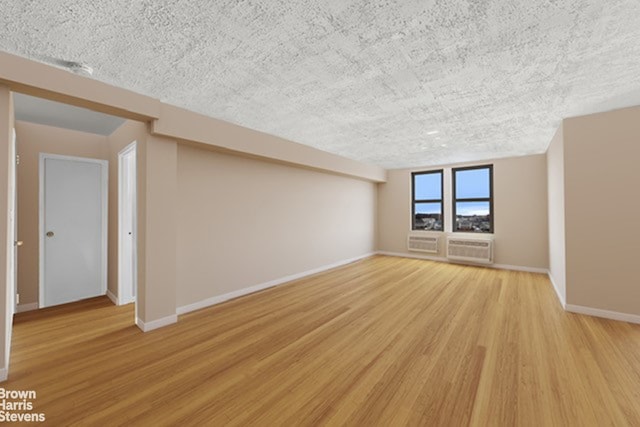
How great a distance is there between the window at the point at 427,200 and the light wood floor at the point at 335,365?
359 cm

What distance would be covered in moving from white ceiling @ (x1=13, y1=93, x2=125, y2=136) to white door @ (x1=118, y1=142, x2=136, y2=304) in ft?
1.67

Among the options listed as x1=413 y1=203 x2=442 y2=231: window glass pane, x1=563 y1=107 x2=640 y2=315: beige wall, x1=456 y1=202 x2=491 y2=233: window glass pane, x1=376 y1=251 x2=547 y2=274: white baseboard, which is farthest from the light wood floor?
x1=413 y1=203 x2=442 y2=231: window glass pane

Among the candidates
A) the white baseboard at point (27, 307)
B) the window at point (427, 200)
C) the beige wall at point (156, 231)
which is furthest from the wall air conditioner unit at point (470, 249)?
the white baseboard at point (27, 307)

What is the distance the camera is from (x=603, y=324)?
9.55 feet

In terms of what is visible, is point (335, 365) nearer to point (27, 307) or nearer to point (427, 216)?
point (27, 307)

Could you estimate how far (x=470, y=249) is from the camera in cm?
604

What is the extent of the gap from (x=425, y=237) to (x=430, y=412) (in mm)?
5709

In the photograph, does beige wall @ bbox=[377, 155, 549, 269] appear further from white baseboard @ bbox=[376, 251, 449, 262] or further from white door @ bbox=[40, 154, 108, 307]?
white door @ bbox=[40, 154, 108, 307]

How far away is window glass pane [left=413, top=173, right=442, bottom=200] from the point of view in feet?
22.8

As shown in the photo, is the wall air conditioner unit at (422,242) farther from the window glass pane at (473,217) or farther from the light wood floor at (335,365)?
the light wood floor at (335,365)

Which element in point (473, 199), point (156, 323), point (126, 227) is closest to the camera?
point (156, 323)

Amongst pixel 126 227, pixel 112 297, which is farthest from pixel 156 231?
pixel 112 297

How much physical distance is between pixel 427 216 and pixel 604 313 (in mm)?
4251

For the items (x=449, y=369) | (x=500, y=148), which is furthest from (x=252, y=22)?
(x=500, y=148)
